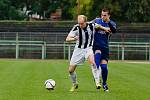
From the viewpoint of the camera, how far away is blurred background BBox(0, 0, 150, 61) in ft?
163

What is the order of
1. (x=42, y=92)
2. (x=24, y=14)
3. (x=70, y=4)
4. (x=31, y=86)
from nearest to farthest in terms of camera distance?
(x=42, y=92) < (x=31, y=86) < (x=70, y=4) < (x=24, y=14)

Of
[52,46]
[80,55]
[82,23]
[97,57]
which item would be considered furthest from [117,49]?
[82,23]

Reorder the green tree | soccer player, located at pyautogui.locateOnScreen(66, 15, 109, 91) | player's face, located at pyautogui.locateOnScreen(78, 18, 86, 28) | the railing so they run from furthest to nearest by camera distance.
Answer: the green tree
the railing
soccer player, located at pyautogui.locateOnScreen(66, 15, 109, 91)
player's face, located at pyautogui.locateOnScreen(78, 18, 86, 28)

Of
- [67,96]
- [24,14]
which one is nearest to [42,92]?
[67,96]

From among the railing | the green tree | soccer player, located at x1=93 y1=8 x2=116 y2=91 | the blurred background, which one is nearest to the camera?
soccer player, located at x1=93 y1=8 x2=116 y2=91

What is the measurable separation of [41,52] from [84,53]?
33505mm

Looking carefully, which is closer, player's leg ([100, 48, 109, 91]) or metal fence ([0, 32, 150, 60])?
player's leg ([100, 48, 109, 91])

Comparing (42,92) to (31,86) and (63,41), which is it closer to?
(31,86)

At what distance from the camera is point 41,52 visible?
49.9 m

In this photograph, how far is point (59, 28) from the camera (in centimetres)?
5969

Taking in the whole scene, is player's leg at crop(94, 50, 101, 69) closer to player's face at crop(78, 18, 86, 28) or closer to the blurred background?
player's face at crop(78, 18, 86, 28)

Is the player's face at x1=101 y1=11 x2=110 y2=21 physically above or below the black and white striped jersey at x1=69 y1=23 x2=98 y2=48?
above

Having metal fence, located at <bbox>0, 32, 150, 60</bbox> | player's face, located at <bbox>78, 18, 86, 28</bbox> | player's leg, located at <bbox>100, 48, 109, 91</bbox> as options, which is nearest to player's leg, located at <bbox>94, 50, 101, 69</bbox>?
player's leg, located at <bbox>100, 48, 109, 91</bbox>

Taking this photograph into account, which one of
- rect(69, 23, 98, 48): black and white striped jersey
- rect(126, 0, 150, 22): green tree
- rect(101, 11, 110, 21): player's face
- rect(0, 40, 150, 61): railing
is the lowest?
rect(0, 40, 150, 61): railing
